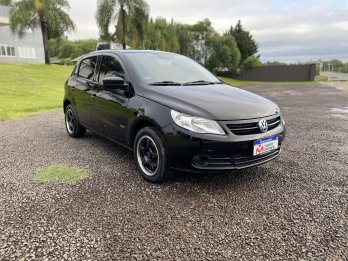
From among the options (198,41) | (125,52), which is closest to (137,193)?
(125,52)

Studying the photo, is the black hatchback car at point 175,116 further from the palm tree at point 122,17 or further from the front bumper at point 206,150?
the palm tree at point 122,17

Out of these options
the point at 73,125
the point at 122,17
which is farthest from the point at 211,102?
the point at 122,17

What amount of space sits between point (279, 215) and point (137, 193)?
1526 millimetres

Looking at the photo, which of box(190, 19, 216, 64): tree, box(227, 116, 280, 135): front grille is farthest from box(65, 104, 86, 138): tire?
box(190, 19, 216, 64): tree

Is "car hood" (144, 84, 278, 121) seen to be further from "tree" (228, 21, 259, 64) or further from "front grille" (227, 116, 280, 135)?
"tree" (228, 21, 259, 64)

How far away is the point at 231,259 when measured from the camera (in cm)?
224

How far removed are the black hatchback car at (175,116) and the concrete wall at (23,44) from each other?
3399 centimetres

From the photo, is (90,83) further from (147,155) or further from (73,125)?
(147,155)

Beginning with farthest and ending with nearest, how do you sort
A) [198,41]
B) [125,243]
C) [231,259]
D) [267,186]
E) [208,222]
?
[198,41] < [267,186] < [208,222] < [125,243] < [231,259]

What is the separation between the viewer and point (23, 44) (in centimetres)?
3775

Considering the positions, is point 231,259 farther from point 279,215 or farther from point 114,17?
point 114,17

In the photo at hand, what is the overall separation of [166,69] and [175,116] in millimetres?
1350

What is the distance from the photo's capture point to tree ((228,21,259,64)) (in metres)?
49.9

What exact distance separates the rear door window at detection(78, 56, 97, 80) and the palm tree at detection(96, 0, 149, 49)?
21.6 meters
